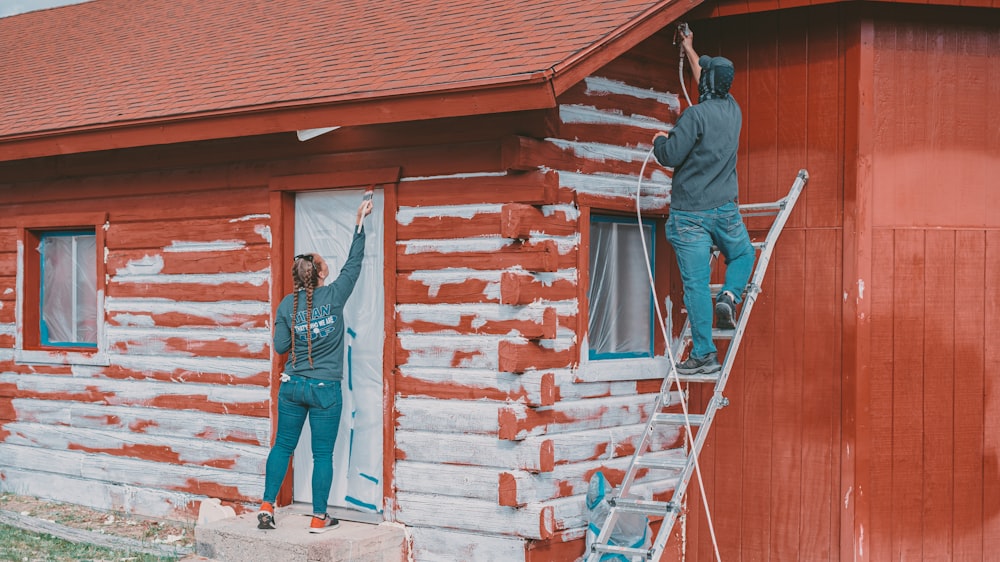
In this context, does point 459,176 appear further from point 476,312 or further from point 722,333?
point 722,333

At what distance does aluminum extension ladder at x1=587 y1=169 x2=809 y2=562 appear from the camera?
6.33m

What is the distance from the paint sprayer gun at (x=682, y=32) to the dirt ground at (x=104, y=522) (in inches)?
197

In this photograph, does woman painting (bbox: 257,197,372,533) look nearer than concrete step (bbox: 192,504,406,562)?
No

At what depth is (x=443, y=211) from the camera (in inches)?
282

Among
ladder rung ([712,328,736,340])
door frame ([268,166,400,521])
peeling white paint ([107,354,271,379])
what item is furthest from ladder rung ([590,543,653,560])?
peeling white paint ([107,354,271,379])

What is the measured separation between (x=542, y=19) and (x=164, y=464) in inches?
178

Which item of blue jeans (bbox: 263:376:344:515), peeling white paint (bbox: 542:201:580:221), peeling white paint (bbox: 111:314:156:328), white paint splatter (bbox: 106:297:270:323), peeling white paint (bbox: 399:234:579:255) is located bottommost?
blue jeans (bbox: 263:376:344:515)

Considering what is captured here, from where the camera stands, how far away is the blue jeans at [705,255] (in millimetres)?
6762

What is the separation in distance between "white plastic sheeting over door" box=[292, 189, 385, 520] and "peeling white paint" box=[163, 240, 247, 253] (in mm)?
732

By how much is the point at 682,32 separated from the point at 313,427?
3623mm

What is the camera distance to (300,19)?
31.9ft

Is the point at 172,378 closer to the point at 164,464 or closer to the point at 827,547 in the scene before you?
the point at 164,464

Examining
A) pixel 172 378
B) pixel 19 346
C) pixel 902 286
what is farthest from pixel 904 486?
pixel 19 346

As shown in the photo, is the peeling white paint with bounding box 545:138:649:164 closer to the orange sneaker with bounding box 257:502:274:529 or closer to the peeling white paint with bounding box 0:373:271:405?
the peeling white paint with bounding box 0:373:271:405
